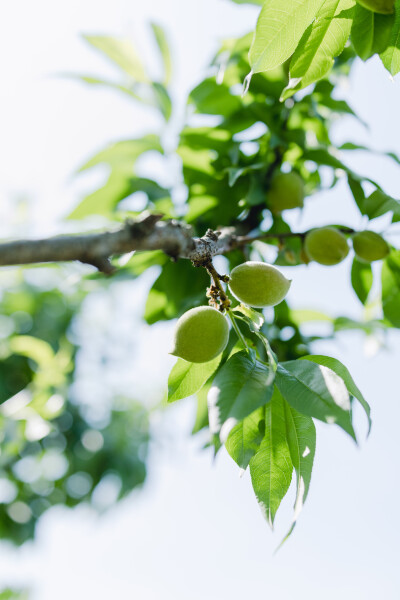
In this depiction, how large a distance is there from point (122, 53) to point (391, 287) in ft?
3.36

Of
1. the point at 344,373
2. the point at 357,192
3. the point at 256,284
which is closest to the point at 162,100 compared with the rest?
the point at 357,192

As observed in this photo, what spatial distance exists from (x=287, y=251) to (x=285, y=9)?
0.52 metres

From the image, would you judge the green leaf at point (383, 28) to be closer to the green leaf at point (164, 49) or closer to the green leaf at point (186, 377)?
the green leaf at point (186, 377)

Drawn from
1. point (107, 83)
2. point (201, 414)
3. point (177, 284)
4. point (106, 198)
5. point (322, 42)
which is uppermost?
point (322, 42)

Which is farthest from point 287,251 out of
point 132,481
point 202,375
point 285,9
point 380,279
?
point 132,481

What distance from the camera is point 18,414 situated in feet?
6.09

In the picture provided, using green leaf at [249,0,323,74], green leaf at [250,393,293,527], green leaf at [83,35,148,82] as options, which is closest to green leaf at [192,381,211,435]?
green leaf at [250,393,293,527]

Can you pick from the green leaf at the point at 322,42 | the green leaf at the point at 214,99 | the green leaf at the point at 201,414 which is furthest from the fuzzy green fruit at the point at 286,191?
the green leaf at the point at 201,414

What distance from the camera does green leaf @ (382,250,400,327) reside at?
3.60ft

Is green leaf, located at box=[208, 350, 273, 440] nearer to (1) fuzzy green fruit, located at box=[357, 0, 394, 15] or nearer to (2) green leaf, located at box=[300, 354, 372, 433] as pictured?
(2) green leaf, located at box=[300, 354, 372, 433]

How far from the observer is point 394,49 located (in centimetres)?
74

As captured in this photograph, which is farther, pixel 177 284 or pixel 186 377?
pixel 177 284

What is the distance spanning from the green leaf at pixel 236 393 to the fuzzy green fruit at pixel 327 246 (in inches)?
13.8

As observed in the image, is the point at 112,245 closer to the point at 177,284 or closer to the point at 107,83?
the point at 177,284
